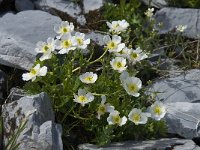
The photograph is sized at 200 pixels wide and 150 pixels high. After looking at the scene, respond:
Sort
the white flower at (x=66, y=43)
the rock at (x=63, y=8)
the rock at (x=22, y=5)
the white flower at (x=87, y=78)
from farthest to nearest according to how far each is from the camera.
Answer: the rock at (x=22, y=5)
the rock at (x=63, y=8)
the white flower at (x=66, y=43)
the white flower at (x=87, y=78)

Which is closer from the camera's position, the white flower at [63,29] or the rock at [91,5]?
the white flower at [63,29]

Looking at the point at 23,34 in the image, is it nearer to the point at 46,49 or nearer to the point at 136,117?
the point at 46,49

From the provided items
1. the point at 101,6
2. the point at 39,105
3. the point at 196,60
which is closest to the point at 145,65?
the point at 196,60

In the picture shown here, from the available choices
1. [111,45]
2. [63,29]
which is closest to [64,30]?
[63,29]

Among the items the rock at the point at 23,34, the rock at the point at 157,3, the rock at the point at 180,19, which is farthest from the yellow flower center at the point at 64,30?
the rock at the point at 157,3

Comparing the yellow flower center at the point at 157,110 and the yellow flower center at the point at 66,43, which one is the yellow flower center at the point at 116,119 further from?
the yellow flower center at the point at 66,43
